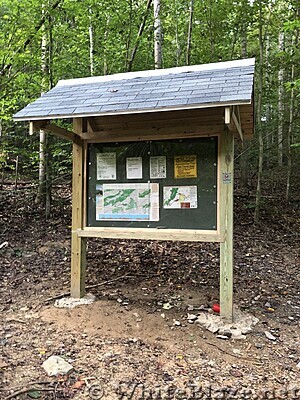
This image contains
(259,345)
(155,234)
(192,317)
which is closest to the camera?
(259,345)

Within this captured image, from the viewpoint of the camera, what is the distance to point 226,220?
11.9 ft

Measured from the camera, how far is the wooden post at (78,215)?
163 inches

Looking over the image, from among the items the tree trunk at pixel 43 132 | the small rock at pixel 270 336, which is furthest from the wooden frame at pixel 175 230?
the tree trunk at pixel 43 132

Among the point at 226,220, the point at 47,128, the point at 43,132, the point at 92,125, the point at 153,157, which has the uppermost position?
the point at 43,132

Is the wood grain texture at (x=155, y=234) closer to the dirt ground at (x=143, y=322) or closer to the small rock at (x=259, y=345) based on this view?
Answer: the dirt ground at (x=143, y=322)

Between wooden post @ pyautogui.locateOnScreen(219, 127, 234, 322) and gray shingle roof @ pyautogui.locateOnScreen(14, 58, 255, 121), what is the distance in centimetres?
56

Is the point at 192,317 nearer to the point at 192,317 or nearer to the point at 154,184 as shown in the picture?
the point at 192,317

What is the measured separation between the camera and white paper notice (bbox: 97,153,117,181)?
4.11 meters

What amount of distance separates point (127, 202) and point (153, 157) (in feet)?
2.04

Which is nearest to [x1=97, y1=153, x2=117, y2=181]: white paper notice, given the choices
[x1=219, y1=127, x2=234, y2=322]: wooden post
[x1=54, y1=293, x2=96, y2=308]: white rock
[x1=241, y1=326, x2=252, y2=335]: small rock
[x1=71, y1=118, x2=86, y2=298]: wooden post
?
[x1=71, y1=118, x2=86, y2=298]: wooden post

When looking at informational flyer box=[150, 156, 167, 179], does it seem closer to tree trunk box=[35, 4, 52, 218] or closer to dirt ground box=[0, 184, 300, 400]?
dirt ground box=[0, 184, 300, 400]

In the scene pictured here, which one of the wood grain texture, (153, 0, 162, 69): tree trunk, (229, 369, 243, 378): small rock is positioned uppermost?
(153, 0, 162, 69): tree trunk

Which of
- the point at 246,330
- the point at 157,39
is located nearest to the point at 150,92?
the point at 246,330

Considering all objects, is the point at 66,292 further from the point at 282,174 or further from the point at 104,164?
the point at 282,174
